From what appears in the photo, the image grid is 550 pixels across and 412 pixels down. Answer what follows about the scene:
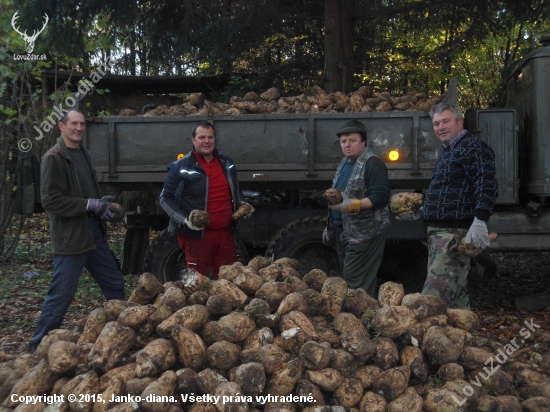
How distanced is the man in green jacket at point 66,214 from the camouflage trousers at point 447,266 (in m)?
2.60

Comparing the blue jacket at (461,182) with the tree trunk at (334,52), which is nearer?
the blue jacket at (461,182)

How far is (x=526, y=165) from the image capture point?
617 centimetres

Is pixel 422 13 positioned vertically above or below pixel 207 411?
above

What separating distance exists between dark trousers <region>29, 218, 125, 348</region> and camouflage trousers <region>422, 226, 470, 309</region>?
270cm

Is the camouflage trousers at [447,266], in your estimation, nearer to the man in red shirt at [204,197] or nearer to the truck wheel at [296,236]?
the man in red shirt at [204,197]

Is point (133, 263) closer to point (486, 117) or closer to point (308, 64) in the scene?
point (486, 117)

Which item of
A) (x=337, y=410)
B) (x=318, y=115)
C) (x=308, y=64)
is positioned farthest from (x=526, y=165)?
(x=308, y=64)

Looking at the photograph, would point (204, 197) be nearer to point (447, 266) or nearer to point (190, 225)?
point (190, 225)

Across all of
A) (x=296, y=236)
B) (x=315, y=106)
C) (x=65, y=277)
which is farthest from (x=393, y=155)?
(x=65, y=277)

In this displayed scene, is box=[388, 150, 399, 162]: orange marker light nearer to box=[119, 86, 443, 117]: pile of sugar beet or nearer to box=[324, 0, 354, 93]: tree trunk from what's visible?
box=[119, 86, 443, 117]: pile of sugar beet

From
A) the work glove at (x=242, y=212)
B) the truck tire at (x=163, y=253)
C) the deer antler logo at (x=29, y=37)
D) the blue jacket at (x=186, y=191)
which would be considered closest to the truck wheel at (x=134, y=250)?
the truck tire at (x=163, y=253)

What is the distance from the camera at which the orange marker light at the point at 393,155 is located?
6051mm

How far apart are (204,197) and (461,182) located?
220 centimetres

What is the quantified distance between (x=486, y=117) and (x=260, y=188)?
2.60 metres
